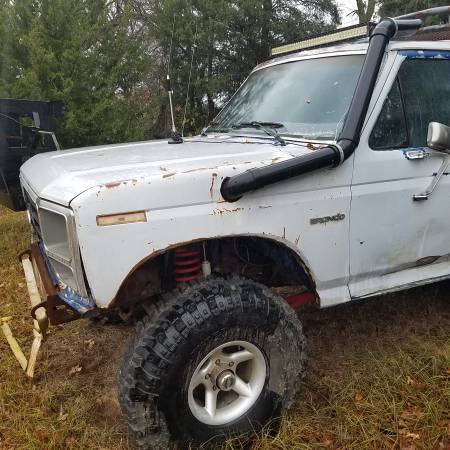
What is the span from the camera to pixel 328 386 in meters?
3.13

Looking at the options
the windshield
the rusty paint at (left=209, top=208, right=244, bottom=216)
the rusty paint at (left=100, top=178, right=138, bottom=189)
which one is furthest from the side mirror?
the rusty paint at (left=100, top=178, right=138, bottom=189)

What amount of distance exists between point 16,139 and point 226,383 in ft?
13.3

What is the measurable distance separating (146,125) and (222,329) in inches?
266

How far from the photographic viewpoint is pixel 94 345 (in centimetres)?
389

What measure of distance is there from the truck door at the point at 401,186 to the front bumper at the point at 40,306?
1.65m

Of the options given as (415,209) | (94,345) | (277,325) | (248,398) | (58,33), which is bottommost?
(94,345)

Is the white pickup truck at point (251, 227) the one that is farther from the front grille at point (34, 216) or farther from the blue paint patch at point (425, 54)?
the front grille at point (34, 216)

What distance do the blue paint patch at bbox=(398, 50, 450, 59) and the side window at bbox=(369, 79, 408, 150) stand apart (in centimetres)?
20

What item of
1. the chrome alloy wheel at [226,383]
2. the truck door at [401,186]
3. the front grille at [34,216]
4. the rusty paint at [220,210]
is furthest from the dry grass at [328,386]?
the rusty paint at [220,210]

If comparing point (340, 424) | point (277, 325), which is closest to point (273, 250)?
point (277, 325)

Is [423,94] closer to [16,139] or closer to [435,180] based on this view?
A: [435,180]

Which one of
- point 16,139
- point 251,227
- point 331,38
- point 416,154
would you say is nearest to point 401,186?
point 416,154

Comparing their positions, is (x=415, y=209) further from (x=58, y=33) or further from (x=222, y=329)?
(x=58, y=33)

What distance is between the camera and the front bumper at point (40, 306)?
2600 millimetres
